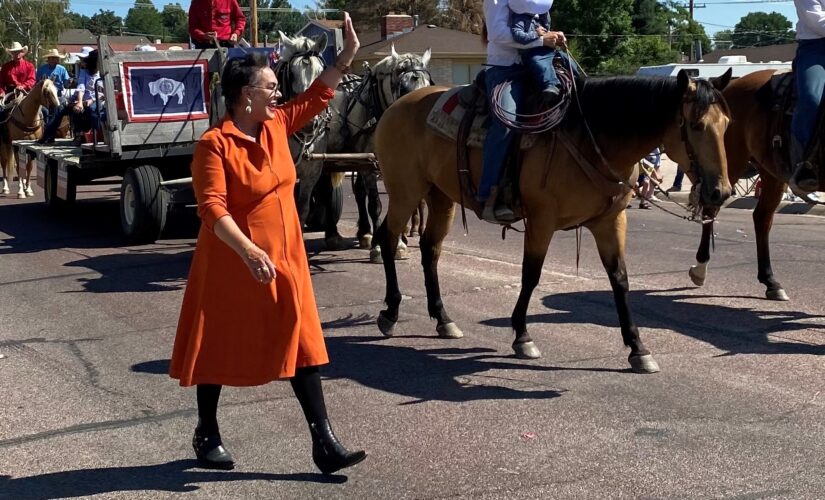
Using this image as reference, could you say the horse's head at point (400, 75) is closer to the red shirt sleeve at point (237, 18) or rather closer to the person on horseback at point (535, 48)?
the red shirt sleeve at point (237, 18)

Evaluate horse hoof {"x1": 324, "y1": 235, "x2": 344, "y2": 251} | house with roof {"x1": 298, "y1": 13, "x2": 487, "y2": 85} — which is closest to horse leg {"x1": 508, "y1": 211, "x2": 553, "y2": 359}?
horse hoof {"x1": 324, "y1": 235, "x2": 344, "y2": 251}

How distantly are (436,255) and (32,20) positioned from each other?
8789 centimetres

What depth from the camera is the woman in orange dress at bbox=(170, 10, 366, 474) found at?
5.07 metres

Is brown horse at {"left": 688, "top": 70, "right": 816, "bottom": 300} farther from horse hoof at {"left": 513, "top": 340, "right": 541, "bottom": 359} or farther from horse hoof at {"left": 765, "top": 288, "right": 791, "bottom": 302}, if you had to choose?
horse hoof at {"left": 513, "top": 340, "right": 541, "bottom": 359}

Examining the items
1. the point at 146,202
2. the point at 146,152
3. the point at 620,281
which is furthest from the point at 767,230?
the point at 146,152

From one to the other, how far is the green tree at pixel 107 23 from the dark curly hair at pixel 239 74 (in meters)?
138

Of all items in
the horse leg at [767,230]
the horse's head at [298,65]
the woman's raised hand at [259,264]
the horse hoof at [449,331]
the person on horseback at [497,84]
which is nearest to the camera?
the woman's raised hand at [259,264]

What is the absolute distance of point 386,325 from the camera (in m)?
8.38

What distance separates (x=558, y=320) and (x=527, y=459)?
3425mm

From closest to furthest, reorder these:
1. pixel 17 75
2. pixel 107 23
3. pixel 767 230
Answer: pixel 767 230 → pixel 17 75 → pixel 107 23

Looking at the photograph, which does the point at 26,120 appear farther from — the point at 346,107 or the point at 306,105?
the point at 306,105

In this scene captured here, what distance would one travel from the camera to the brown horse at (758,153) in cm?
929

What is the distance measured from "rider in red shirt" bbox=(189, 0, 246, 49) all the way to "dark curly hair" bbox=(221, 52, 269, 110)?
28.9 ft

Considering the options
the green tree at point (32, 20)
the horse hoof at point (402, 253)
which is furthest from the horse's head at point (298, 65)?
the green tree at point (32, 20)
